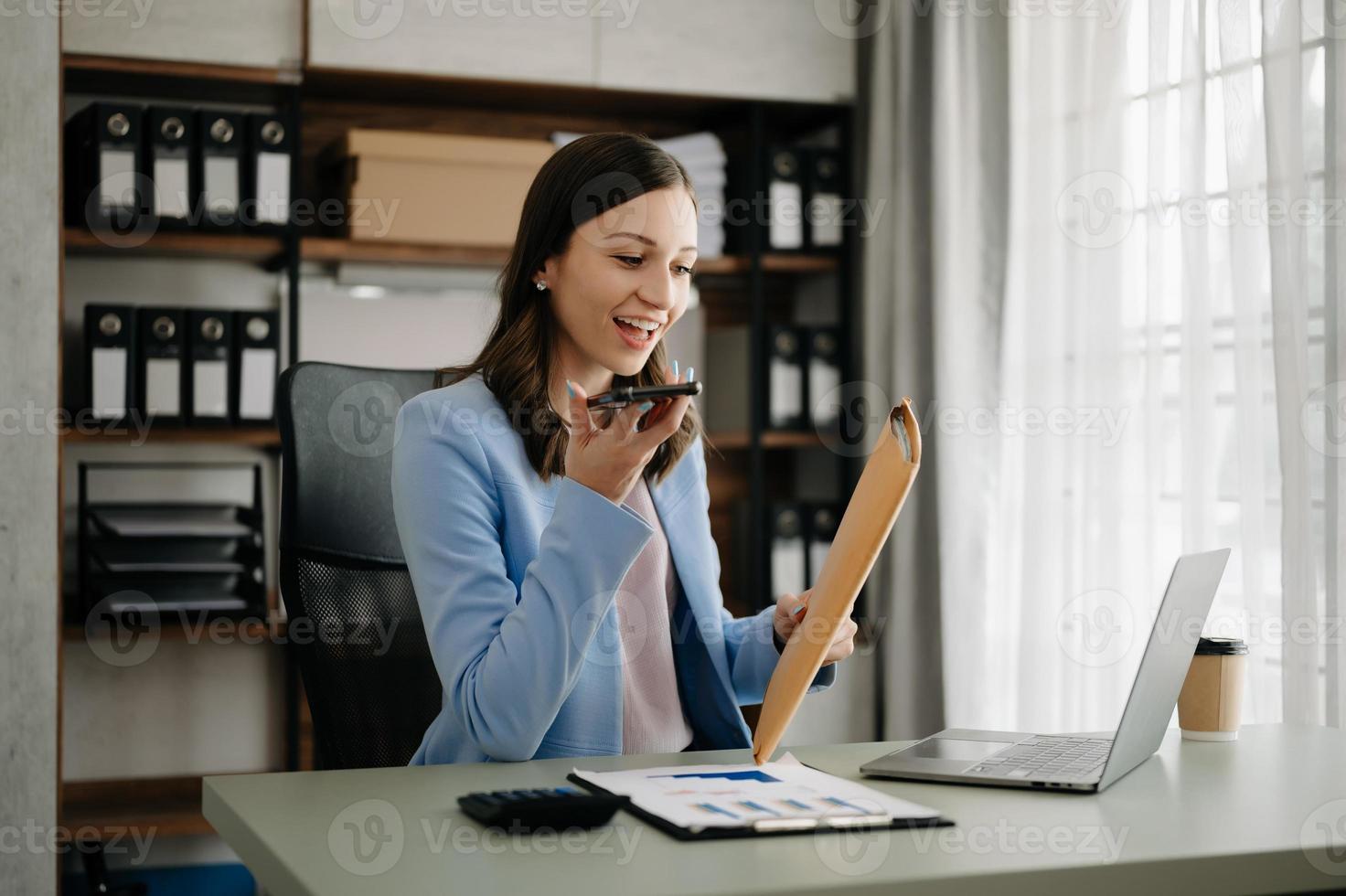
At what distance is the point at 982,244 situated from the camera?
2768 millimetres

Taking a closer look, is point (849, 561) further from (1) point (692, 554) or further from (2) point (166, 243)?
(2) point (166, 243)

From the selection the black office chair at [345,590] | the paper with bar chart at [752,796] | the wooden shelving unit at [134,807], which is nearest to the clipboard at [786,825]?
the paper with bar chart at [752,796]

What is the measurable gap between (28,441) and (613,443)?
62.9 inches

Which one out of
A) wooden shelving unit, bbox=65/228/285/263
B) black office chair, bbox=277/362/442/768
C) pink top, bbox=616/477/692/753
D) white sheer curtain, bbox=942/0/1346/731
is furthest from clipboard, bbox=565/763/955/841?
wooden shelving unit, bbox=65/228/285/263

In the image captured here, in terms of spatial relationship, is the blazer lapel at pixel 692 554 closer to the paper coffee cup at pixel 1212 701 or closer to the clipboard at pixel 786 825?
the paper coffee cup at pixel 1212 701

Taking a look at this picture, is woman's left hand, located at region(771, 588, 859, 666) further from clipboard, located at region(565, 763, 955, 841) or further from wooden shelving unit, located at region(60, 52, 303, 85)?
wooden shelving unit, located at region(60, 52, 303, 85)

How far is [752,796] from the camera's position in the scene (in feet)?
3.27

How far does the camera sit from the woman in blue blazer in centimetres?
121

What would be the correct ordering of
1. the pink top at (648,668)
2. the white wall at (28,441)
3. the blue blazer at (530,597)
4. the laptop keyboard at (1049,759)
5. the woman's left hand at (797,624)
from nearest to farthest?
the laptop keyboard at (1049,759) → the blue blazer at (530,597) → the woman's left hand at (797,624) → the pink top at (648,668) → the white wall at (28,441)

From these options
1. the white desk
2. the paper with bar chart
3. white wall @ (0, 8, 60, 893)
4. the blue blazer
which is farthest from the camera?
white wall @ (0, 8, 60, 893)

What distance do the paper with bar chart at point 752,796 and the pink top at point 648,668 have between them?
336mm

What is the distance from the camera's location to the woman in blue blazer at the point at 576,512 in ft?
3.97

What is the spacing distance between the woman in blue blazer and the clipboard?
29 centimetres

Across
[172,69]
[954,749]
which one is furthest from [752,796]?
[172,69]
